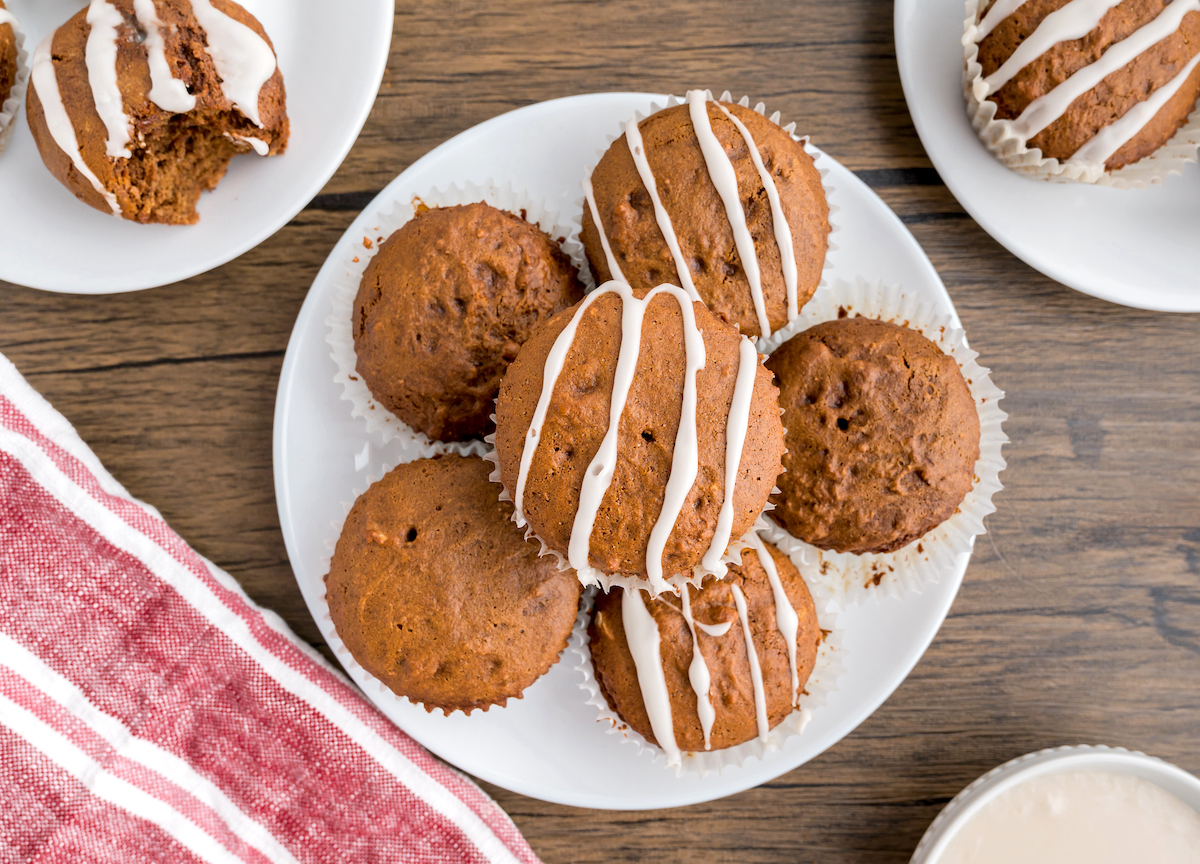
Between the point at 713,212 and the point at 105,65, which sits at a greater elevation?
the point at 105,65

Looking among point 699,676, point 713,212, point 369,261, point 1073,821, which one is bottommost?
point 1073,821

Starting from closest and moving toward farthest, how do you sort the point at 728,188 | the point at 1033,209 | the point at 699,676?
the point at 728,188 → the point at 699,676 → the point at 1033,209

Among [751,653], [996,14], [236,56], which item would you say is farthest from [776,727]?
[236,56]

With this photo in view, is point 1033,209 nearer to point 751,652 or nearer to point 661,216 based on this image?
point 661,216

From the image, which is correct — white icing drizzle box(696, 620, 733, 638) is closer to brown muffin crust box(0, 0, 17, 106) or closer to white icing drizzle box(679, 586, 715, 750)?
white icing drizzle box(679, 586, 715, 750)

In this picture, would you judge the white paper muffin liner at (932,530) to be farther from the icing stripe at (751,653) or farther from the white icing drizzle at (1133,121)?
the white icing drizzle at (1133,121)

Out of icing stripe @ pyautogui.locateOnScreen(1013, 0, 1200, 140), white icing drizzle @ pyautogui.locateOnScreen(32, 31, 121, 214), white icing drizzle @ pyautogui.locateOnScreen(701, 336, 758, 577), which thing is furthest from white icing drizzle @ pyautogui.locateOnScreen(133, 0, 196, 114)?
icing stripe @ pyautogui.locateOnScreen(1013, 0, 1200, 140)
